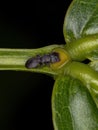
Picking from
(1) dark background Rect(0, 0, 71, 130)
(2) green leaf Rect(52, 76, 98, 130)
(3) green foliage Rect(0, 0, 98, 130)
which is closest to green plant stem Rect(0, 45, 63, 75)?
(3) green foliage Rect(0, 0, 98, 130)

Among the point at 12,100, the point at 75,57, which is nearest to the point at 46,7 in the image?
the point at 12,100

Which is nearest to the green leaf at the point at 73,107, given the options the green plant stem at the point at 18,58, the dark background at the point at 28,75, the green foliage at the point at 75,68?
the green foliage at the point at 75,68

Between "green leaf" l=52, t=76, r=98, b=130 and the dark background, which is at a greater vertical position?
the dark background

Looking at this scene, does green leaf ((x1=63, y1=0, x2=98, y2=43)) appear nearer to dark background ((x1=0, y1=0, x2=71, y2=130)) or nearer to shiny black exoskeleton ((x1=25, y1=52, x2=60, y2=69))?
shiny black exoskeleton ((x1=25, y1=52, x2=60, y2=69))

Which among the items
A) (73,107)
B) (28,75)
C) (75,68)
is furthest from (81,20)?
(28,75)

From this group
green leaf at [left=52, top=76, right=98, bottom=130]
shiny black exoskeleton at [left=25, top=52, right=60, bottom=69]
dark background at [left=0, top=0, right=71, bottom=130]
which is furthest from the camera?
dark background at [left=0, top=0, right=71, bottom=130]

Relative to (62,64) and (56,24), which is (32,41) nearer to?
(56,24)

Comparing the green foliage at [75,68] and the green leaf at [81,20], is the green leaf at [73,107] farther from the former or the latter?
the green leaf at [81,20]

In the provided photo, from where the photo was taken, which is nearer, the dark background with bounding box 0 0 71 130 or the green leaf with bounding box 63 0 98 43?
the green leaf with bounding box 63 0 98 43
